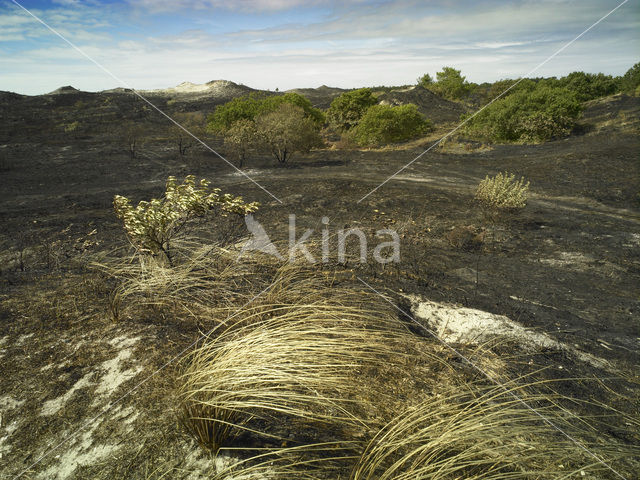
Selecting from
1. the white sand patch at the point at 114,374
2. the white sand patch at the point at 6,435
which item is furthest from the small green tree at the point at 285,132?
the white sand patch at the point at 6,435

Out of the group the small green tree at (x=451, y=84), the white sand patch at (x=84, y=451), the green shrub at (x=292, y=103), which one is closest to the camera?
the white sand patch at (x=84, y=451)

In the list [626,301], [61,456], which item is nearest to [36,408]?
[61,456]

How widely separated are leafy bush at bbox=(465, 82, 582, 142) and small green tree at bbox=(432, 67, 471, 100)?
20993 mm

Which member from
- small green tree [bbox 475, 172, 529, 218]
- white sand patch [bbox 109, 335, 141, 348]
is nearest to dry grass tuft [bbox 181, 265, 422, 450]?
white sand patch [bbox 109, 335, 141, 348]

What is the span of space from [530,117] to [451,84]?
24.2 m

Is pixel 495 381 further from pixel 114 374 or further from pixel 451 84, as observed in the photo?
pixel 451 84

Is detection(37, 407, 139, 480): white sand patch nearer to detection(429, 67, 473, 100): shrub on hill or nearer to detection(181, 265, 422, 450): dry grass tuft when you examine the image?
detection(181, 265, 422, 450): dry grass tuft

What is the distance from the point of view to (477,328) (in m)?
3.34

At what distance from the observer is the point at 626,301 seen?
406 centimetres

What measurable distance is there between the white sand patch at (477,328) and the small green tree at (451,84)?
1592 inches

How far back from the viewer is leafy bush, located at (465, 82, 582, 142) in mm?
16219

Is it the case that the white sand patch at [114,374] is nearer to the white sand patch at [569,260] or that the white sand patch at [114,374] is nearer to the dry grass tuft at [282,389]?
the dry grass tuft at [282,389]

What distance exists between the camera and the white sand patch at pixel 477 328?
3053 mm

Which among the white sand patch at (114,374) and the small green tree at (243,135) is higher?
the small green tree at (243,135)
